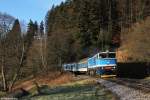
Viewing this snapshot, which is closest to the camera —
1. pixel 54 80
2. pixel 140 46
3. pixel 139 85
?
pixel 139 85

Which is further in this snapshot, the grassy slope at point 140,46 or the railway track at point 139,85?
the grassy slope at point 140,46

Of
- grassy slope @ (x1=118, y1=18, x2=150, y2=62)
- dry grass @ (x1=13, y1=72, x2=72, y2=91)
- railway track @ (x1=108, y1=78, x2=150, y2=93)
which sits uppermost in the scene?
grassy slope @ (x1=118, y1=18, x2=150, y2=62)

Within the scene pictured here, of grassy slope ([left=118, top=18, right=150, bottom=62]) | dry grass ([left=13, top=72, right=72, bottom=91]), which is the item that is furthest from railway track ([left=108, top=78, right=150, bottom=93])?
grassy slope ([left=118, top=18, right=150, bottom=62])

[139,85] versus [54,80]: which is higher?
[54,80]

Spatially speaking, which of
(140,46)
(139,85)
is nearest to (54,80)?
(140,46)

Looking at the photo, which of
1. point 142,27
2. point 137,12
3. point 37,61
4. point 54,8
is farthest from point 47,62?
point 54,8

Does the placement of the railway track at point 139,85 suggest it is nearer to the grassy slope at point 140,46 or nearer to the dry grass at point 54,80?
the dry grass at point 54,80

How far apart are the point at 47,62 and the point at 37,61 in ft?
7.06

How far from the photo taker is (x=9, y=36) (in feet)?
190

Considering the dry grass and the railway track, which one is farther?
the dry grass

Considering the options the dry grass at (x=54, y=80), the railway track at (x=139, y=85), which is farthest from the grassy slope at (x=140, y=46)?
Answer: the railway track at (x=139, y=85)

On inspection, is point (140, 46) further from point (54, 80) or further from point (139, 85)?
point (139, 85)

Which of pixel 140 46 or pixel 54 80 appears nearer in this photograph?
pixel 140 46

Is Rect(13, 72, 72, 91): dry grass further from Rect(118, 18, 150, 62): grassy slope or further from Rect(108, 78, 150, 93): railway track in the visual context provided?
Rect(108, 78, 150, 93): railway track
